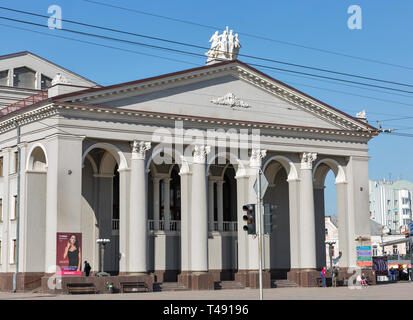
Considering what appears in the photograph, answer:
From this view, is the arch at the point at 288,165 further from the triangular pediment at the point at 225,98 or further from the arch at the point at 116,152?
the arch at the point at 116,152

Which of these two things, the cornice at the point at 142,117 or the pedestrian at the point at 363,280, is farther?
the pedestrian at the point at 363,280

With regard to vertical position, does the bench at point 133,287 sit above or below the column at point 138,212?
below

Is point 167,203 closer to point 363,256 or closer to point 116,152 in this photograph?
point 116,152

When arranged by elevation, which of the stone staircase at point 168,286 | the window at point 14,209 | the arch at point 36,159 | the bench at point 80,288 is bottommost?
the stone staircase at point 168,286

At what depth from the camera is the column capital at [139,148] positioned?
4006 cm

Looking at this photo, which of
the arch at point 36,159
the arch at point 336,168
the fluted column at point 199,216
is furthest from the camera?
the arch at point 336,168

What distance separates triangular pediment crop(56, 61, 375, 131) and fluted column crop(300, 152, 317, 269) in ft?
10.2

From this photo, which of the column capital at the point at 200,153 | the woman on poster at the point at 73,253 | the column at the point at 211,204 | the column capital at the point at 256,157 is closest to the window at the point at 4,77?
the column at the point at 211,204

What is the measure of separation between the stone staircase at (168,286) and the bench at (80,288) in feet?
15.0

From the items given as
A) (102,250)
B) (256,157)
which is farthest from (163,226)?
(256,157)

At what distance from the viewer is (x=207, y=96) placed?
43.5 m

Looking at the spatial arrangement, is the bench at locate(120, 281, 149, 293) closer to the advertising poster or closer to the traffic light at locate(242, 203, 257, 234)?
the advertising poster

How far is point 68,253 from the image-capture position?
36719mm
